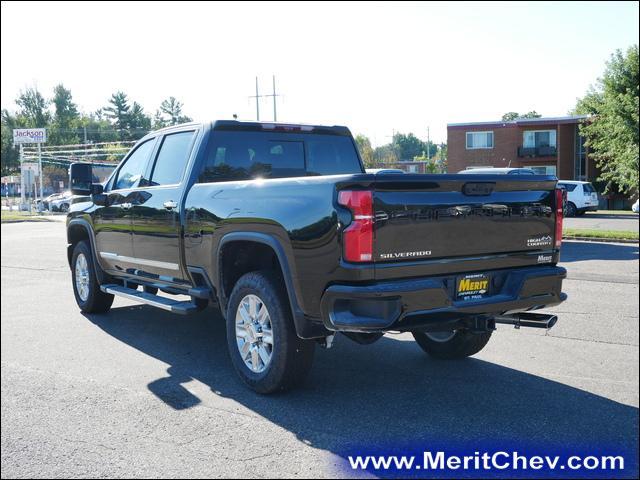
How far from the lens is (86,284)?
795 cm

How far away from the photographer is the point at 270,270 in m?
4.98

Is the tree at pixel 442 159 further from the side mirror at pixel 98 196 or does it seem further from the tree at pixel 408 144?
the tree at pixel 408 144

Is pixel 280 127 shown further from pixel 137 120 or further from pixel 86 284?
pixel 137 120

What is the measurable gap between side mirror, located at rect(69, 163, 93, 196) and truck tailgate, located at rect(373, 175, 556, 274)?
14.3 feet

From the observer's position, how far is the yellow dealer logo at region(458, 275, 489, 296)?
440 centimetres

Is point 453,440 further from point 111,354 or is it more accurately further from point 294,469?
point 111,354

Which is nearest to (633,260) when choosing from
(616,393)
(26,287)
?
(616,393)

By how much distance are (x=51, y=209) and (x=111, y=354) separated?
40562mm

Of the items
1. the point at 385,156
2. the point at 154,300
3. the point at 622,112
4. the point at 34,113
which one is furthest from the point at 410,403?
the point at 385,156

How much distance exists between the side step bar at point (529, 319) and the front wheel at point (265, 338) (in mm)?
1483

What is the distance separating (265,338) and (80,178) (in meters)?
3.59

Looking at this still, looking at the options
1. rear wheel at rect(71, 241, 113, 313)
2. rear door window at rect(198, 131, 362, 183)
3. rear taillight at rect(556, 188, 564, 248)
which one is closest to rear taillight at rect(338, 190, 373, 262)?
rear taillight at rect(556, 188, 564, 248)

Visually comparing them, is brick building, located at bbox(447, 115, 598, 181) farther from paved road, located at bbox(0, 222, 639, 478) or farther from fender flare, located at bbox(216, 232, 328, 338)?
fender flare, located at bbox(216, 232, 328, 338)

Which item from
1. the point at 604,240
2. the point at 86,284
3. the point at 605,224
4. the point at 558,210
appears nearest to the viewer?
the point at 558,210
